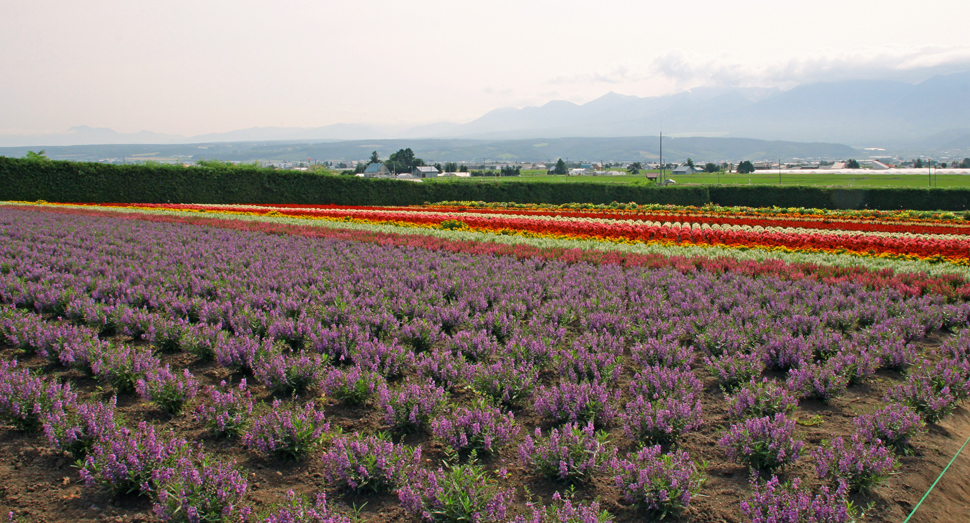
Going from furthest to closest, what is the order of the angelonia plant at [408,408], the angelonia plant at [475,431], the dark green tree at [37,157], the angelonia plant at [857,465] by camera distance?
1. the dark green tree at [37,157]
2. the angelonia plant at [408,408]
3. the angelonia plant at [475,431]
4. the angelonia plant at [857,465]

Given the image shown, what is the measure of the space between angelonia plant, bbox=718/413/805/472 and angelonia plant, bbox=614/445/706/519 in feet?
1.59

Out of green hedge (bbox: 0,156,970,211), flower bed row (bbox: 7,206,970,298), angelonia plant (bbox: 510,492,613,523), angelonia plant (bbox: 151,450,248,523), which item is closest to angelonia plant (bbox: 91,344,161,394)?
angelonia plant (bbox: 151,450,248,523)

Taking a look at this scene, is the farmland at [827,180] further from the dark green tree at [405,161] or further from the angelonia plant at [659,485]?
the dark green tree at [405,161]

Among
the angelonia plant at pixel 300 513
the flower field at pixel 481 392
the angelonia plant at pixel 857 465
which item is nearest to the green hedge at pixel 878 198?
the flower field at pixel 481 392

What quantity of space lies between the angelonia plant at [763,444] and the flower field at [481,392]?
0.5 inches

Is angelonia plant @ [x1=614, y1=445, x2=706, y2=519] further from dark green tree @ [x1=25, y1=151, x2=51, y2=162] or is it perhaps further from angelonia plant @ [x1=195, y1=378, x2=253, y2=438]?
dark green tree @ [x1=25, y1=151, x2=51, y2=162]

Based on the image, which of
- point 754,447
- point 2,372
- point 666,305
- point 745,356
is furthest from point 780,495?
point 2,372

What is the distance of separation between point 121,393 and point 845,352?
6.77m

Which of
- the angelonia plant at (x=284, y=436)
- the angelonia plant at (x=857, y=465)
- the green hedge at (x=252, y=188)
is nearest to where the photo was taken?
the angelonia plant at (x=857, y=465)

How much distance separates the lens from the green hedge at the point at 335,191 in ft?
97.7

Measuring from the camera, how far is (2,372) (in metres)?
4.37

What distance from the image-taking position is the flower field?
3.08 m

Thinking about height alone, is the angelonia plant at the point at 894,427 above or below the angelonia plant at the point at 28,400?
below

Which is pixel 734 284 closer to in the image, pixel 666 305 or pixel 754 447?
pixel 666 305
